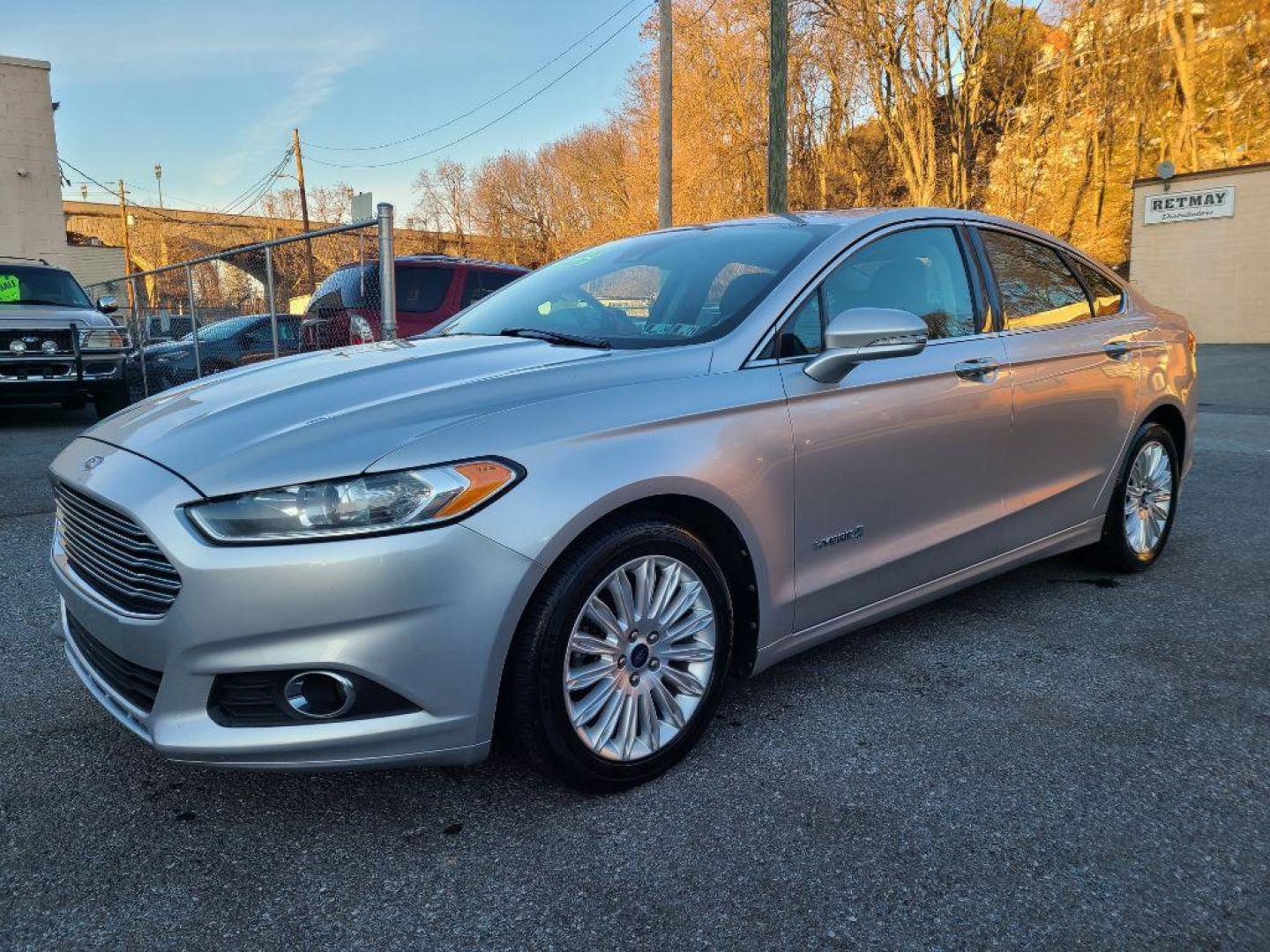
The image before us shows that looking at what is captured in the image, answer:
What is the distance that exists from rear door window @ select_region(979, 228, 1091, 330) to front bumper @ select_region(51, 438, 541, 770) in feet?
8.02

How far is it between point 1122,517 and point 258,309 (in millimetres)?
10354

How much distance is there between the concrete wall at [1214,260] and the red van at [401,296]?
19.4 m

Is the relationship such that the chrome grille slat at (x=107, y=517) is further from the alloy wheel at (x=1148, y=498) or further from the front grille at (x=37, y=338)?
the front grille at (x=37, y=338)

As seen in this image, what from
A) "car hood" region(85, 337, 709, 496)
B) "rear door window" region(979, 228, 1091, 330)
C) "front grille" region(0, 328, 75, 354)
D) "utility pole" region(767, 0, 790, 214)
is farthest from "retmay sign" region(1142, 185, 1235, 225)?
"car hood" region(85, 337, 709, 496)

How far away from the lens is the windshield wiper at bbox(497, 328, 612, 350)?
9.23 feet

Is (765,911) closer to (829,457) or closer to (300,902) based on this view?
(300,902)

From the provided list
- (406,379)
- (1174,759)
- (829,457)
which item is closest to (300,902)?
(406,379)

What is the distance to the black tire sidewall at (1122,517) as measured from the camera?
404cm

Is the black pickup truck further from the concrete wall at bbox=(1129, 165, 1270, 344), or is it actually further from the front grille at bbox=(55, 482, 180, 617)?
the concrete wall at bbox=(1129, 165, 1270, 344)

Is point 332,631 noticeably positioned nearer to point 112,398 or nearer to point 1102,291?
point 1102,291

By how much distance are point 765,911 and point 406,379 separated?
5.19ft

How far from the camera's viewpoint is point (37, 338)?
9812mm

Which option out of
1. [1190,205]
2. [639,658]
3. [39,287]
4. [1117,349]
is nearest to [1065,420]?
[1117,349]

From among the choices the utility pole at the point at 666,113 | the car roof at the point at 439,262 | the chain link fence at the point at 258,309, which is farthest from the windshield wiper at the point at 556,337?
the utility pole at the point at 666,113
